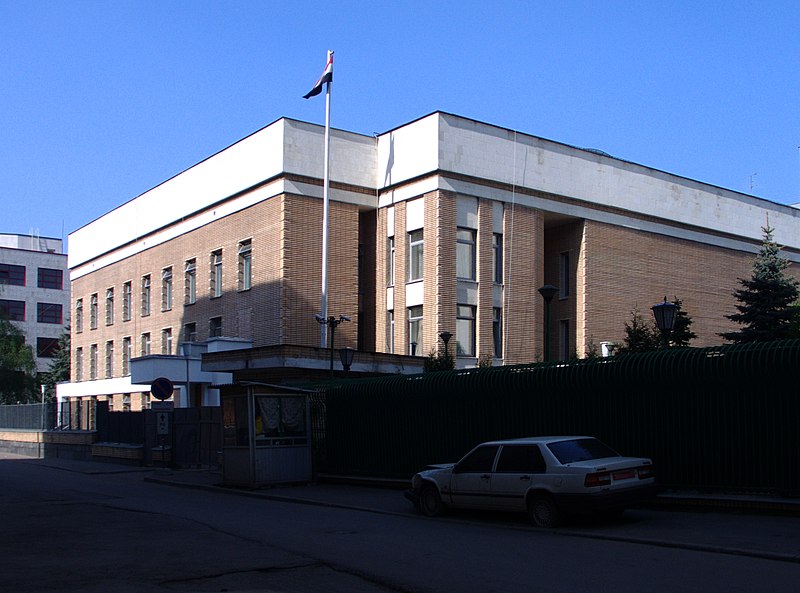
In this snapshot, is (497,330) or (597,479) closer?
(597,479)

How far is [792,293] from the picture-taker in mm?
35938

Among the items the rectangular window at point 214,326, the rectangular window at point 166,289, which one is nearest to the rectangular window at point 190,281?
the rectangular window at point 166,289

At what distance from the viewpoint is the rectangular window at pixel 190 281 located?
161 feet

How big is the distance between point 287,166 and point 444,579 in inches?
1260

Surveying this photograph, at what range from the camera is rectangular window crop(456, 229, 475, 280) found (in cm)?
4028

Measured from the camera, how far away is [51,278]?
323ft

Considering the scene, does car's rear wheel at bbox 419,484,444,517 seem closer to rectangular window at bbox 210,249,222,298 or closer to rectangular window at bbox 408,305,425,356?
rectangular window at bbox 408,305,425,356

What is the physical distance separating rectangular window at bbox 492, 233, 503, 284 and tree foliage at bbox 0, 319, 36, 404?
122 ft

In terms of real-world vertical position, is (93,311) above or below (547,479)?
above

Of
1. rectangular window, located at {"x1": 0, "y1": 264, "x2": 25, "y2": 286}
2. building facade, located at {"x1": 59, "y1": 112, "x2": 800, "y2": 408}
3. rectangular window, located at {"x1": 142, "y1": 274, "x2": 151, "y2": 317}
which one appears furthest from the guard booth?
rectangular window, located at {"x1": 0, "y1": 264, "x2": 25, "y2": 286}

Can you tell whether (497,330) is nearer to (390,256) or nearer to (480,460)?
(390,256)

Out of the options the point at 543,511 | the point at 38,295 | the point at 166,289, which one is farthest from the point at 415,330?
the point at 38,295

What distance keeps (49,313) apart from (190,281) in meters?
53.6

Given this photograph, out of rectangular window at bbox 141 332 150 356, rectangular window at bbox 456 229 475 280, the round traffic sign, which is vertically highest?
rectangular window at bbox 456 229 475 280
